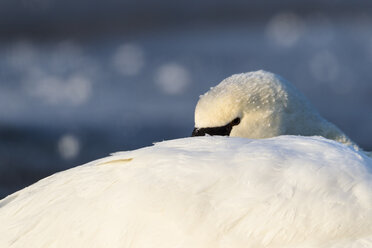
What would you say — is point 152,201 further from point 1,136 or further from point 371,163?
point 1,136

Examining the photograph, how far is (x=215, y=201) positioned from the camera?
1.15m

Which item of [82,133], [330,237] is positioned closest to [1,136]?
[82,133]

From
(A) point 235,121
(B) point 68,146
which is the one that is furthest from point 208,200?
(B) point 68,146

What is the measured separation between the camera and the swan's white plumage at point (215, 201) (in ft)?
3.70

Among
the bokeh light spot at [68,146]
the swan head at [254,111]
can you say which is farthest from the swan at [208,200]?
the bokeh light spot at [68,146]

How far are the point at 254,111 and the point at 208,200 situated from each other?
4.99 feet

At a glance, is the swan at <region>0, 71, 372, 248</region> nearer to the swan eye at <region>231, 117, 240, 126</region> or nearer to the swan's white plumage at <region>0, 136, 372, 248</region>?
the swan's white plumage at <region>0, 136, 372, 248</region>

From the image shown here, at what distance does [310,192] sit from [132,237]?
290mm

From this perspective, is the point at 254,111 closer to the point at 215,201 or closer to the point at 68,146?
the point at 215,201

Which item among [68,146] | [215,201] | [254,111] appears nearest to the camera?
[215,201]

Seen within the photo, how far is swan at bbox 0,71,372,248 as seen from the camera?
3.70 ft

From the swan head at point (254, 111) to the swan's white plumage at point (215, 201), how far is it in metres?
1.25

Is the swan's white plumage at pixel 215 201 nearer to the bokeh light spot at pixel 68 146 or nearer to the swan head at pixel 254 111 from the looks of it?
the swan head at pixel 254 111

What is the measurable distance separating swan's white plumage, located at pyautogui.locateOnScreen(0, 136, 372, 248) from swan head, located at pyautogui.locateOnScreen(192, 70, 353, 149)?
125 cm
